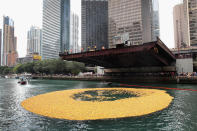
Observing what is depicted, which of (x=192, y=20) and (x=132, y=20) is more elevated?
(x=132, y=20)

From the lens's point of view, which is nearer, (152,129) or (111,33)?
(152,129)

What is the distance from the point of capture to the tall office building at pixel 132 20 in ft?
Answer: 501

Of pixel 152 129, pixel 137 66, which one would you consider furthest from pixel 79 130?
→ pixel 137 66

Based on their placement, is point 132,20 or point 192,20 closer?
point 192,20

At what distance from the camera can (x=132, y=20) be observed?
156m

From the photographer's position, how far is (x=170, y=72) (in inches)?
2349

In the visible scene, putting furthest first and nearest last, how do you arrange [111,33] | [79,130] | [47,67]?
[111,33] < [47,67] < [79,130]

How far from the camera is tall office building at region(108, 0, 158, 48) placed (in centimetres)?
15262

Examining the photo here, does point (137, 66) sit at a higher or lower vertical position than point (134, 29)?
lower

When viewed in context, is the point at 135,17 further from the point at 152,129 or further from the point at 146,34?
the point at 152,129

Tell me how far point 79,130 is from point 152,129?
187 inches

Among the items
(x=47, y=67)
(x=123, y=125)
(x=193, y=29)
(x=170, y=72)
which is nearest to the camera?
(x=123, y=125)

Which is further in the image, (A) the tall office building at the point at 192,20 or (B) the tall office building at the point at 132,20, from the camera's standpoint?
(B) the tall office building at the point at 132,20

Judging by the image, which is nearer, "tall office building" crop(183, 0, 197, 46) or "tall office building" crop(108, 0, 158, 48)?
"tall office building" crop(183, 0, 197, 46)
